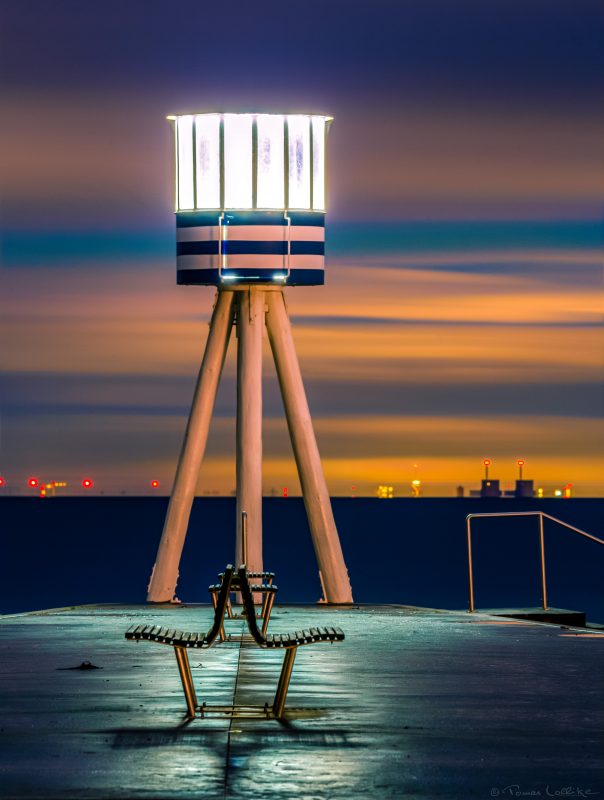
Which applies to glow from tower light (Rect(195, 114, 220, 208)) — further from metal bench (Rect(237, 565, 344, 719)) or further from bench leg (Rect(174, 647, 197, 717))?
bench leg (Rect(174, 647, 197, 717))

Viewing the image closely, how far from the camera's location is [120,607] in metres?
24.3

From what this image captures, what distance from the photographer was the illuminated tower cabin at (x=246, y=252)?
26781mm

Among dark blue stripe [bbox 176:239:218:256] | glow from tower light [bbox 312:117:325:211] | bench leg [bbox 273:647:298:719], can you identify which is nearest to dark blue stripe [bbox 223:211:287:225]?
dark blue stripe [bbox 176:239:218:256]

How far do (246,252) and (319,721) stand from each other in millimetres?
15050

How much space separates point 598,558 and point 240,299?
98.7 meters

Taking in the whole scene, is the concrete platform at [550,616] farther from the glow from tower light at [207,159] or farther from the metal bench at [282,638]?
the metal bench at [282,638]

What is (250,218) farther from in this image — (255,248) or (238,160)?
(238,160)

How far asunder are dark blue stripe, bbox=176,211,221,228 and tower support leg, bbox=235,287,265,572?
3.72 feet

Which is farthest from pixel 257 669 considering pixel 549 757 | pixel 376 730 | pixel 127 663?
pixel 549 757

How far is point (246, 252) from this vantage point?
87.7 ft

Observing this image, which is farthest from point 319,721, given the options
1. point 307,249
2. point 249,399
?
point 307,249

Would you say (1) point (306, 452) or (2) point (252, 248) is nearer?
(2) point (252, 248)

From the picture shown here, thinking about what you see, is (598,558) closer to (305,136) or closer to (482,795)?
(305,136)

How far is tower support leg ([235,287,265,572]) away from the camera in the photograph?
26891mm
